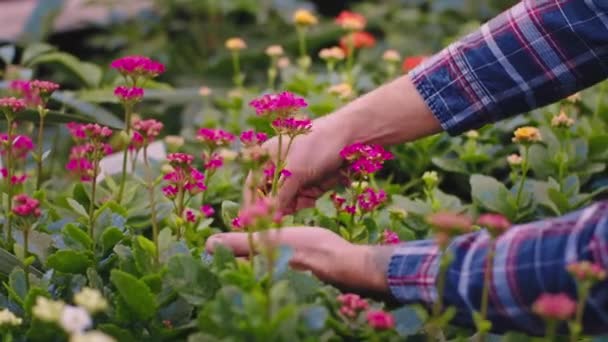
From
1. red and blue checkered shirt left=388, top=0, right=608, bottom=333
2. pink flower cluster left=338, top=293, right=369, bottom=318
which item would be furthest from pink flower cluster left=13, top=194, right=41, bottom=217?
red and blue checkered shirt left=388, top=0, right=608, bottom=333

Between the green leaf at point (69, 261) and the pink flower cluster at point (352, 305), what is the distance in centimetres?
35

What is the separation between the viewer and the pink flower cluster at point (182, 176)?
1.30m

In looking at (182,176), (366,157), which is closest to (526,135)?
(366,157)

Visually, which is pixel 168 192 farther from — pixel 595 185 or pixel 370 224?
pixel 595 185

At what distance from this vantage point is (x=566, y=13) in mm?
1587

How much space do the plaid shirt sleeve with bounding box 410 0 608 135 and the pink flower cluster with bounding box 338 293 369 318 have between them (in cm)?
57

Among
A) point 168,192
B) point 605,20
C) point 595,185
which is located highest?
point 605,20

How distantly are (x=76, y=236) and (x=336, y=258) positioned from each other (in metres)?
0.35

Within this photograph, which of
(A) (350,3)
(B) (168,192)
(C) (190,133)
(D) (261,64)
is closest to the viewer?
(B) (168,192)

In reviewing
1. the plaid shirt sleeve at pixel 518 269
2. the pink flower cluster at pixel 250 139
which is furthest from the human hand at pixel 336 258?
the pink flower cluster at pixel 250 139

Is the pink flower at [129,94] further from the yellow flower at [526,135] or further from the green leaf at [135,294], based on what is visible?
the yellow flower at [526,135]

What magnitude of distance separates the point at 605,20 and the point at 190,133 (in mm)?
969

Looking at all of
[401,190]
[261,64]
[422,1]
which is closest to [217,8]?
[261,64]

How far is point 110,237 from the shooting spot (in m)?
1.38
